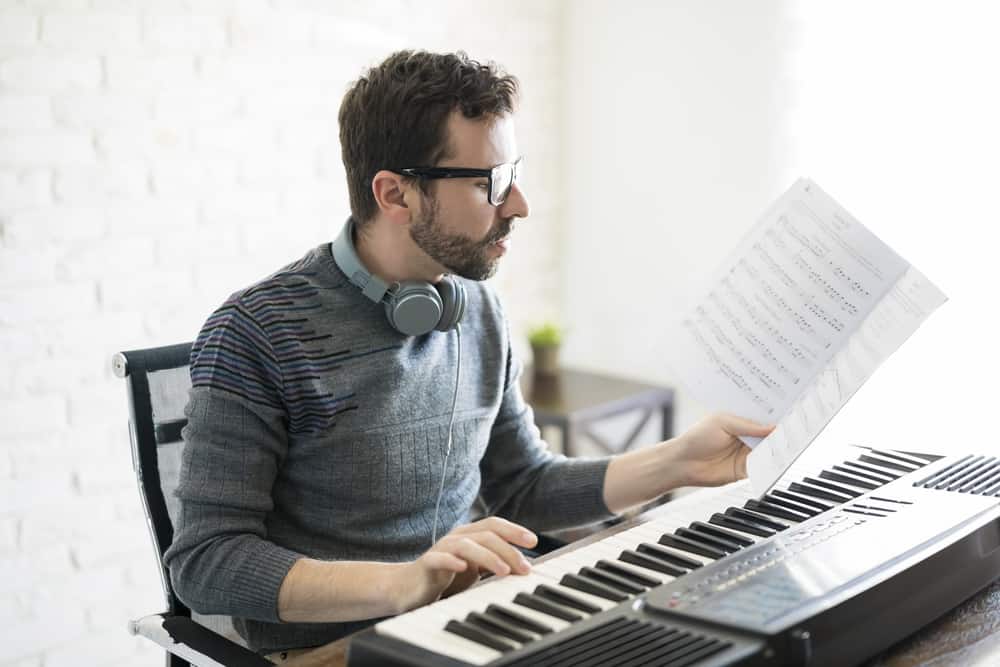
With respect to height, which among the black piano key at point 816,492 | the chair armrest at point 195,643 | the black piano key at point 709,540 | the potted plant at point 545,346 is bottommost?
the chair armrest at point 195,643

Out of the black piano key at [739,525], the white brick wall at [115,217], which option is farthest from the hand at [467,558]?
the white brick wall at [115,217]

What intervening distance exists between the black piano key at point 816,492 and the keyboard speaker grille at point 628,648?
1.38 feet

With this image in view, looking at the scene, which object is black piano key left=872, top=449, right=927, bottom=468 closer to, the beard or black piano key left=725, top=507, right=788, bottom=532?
black piano key left=725, top=507, right=788, bottom=532

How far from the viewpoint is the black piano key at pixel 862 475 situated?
1.39m

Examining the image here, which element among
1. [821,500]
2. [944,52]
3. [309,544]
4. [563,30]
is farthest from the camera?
[563,30]

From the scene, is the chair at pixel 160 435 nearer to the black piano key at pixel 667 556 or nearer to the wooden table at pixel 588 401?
the black piano key at pixel 667 556

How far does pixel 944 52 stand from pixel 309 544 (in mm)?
1723

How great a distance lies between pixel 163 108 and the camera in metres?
2.42

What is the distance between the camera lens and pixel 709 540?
1226 mm

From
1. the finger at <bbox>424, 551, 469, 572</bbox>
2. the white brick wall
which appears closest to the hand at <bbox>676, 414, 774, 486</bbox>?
the finger at <bbox>424, 551, 469, 572</bbox>

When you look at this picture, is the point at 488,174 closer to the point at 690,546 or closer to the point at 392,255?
the point at 392,255

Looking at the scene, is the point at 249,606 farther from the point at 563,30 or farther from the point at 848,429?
the point at 563,30

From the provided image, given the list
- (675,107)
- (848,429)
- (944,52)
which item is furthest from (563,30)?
(848,429)

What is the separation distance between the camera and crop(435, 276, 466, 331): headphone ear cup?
1.59m
